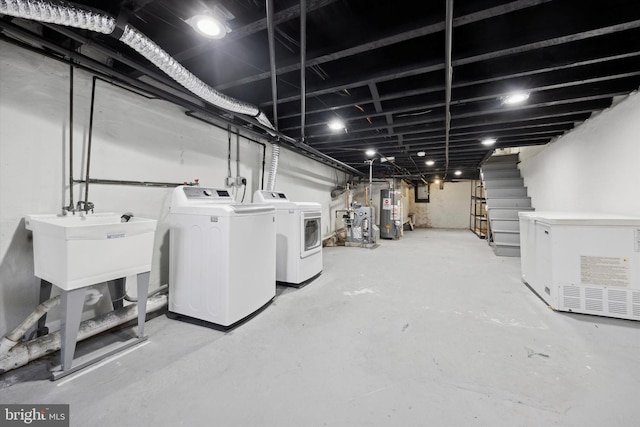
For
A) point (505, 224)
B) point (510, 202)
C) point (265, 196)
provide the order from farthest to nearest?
point (510, 202)
point (505, 224)
point (265, 196)

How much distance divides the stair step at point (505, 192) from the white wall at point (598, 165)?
36.5 inches

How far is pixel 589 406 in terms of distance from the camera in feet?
4.01

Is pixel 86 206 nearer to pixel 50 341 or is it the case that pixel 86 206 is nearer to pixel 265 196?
pixel 50 341

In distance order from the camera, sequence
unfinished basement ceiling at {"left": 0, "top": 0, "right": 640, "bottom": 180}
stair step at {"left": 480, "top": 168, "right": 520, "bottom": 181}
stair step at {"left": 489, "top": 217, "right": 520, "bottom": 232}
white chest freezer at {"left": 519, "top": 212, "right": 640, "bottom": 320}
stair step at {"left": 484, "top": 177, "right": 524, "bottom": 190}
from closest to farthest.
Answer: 1. unfinished basement ceiling at {"left": 0, "top": 0, "right": 640, "bottom": 180}
2. white chest freezer at {"left": 519, "top": 212, "right": 640, "bottom": 320}
3. stair step at {"left": 489, "top": 217, "right": 520, "bottom": 232}
4. stair step at {"left": 484, "top": 177, "right": 524, "bottom": 190}
5. stair step at {"left": 480, "top": 168, "right": 520, "bottom": 181}

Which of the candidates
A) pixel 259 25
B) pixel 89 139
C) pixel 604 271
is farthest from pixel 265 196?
pixel 604 271

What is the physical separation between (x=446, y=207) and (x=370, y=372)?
36.5 feet

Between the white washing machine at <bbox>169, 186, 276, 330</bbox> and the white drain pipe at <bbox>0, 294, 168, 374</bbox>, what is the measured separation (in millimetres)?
365

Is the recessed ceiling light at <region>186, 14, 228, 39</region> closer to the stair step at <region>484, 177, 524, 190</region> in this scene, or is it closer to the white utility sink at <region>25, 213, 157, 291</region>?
the white utility sink at <region>25, 213, 157, 291</region>

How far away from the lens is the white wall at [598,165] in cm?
247

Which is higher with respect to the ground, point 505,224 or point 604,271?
point 505,224

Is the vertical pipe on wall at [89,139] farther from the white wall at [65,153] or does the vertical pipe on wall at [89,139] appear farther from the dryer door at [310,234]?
the dryer door at [310,234]

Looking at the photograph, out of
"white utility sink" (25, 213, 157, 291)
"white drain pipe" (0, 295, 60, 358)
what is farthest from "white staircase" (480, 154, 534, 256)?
"white drain pipe" (0, 295, 60, 358)

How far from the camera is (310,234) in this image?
11.1 ft

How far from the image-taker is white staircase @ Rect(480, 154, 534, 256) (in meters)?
4.86
